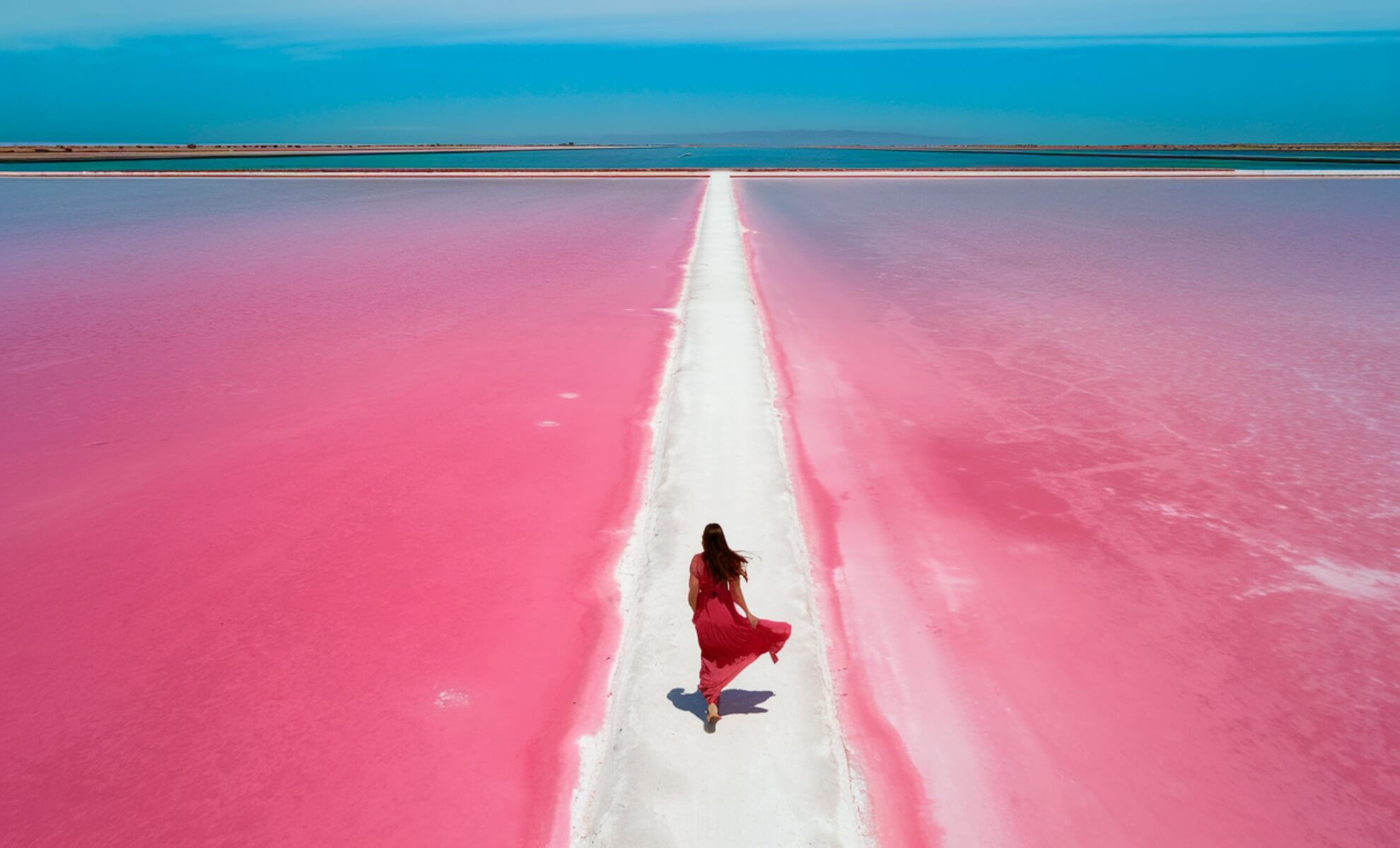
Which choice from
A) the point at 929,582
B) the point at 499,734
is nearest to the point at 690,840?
the point at 499,734

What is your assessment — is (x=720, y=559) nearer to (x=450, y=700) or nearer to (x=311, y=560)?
(x=450, y=700)

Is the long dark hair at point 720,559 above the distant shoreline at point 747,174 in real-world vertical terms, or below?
below

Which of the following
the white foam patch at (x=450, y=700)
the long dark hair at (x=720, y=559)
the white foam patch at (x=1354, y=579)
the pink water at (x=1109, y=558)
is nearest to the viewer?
the long dark hair at (x=720, y=559)

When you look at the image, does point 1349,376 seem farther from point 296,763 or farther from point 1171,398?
point 296,763

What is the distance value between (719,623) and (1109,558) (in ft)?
10.1

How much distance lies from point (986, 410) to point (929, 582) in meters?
3.39

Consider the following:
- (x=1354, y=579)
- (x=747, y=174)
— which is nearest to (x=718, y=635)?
(x=1354, y=579)

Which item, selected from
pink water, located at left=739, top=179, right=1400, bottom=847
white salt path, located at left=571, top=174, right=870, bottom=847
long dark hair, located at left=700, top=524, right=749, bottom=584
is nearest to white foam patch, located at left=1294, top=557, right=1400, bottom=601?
pink water, located at left=739, top=179, right=1400, bottom=847

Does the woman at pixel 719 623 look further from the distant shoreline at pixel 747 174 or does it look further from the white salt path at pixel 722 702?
the distant shoreline at pixel 747 174

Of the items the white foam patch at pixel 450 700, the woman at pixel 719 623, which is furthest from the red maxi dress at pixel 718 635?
the white foam patch at pixel 450 700

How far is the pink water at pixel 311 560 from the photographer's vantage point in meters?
3.52

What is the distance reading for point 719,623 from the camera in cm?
357

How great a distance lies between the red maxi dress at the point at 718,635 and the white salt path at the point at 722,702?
0.81 feet

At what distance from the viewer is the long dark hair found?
134 inches
